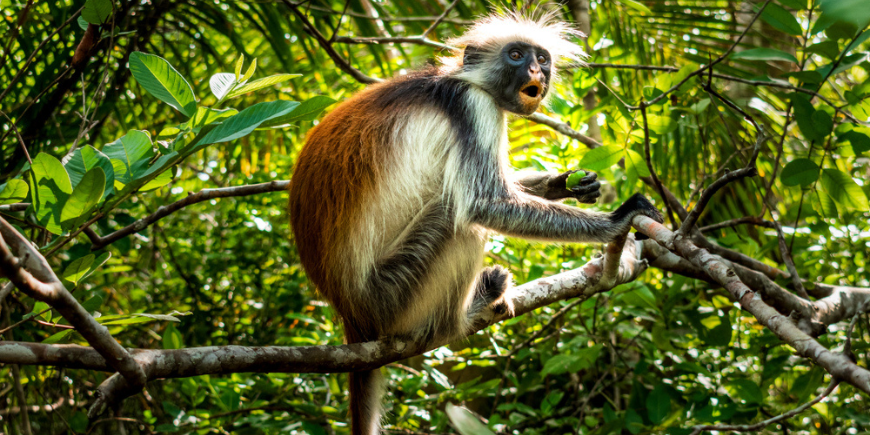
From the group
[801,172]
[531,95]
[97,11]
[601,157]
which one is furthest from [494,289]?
[97,11]

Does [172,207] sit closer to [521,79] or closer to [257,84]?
[257,84]

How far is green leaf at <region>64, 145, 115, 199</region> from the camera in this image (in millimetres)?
1907

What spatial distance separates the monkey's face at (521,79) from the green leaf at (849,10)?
3.51m

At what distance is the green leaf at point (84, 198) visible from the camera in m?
1.71

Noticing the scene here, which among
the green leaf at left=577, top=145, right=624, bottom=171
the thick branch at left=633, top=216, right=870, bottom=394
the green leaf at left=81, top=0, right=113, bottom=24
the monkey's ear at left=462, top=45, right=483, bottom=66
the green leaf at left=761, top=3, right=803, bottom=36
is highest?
the green leaf at left=761, top=3, right=803, bottom=36

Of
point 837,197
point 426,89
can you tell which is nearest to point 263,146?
point 426,89

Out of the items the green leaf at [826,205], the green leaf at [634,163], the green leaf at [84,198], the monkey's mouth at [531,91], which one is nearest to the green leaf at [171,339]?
the green leaf at [84,198]

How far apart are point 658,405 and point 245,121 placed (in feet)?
10.7

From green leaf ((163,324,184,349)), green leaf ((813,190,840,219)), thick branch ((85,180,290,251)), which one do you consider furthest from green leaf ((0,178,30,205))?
green leaf ((813,190,840,219))

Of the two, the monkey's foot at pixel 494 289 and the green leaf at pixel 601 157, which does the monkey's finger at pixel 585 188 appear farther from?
the monkey's foot at pixel 494 289

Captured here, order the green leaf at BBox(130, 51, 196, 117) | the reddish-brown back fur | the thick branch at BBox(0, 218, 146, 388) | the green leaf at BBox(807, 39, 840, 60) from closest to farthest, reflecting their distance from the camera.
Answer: the thick branch at BBox(0, 218, 146, 388)
the green leaf at BBox(130, 51, 196, 117)
the green leaf at BBox(807, 39, 840, 60)
the reddish-brown back fur

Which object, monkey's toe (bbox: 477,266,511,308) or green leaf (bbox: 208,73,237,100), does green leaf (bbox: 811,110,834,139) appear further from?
green leaf (bbox: 208,73,237,100)

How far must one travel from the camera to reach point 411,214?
4027 mm

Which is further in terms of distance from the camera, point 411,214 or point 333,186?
point 411,214
